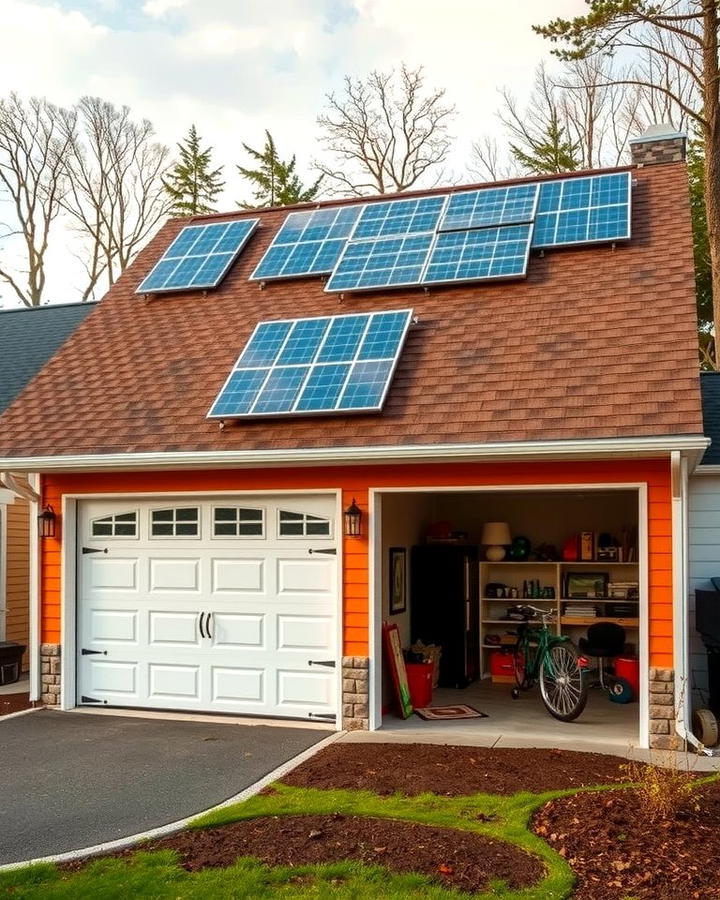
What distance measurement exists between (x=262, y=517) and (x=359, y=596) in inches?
52.1

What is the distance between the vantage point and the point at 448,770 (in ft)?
23.0

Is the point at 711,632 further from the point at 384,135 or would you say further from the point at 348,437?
the point at 384,135

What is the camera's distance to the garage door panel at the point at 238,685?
9305 millimetres

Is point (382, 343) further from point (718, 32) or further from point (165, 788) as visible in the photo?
point (718, 32)

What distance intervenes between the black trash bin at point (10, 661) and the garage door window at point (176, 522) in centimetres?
322

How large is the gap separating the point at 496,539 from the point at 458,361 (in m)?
3.46

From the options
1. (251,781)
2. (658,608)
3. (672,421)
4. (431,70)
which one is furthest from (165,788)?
(431,70)

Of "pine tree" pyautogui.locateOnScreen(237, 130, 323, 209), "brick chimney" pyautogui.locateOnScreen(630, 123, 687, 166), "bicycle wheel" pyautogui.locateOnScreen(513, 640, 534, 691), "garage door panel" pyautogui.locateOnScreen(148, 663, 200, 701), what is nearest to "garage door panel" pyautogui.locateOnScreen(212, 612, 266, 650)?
"garage door panel" pyautogui.locateOnScreen(148, 663, 200, 701)

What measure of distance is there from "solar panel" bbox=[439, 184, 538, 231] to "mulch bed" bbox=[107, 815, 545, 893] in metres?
7.58

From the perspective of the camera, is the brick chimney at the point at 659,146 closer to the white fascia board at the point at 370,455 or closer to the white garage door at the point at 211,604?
the white fascia board at the point at 370,455

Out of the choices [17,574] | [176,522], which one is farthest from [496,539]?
[17,574]

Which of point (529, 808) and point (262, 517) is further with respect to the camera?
point (262, 517)

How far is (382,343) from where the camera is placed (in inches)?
375

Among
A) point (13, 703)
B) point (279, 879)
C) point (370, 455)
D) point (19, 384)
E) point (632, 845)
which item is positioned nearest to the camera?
point (279, 879)
